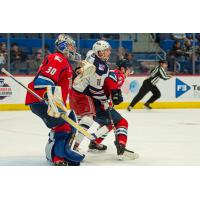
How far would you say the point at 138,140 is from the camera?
21.5 ft

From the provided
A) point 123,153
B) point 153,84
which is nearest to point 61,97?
point 123,153

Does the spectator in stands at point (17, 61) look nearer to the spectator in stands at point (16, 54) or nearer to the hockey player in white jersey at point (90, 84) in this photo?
the spectator in stands at point (16, 54)

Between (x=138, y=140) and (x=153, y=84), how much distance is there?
407cm

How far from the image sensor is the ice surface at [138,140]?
203 inches

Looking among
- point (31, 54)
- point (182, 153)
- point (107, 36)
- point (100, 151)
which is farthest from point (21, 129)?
point (107, 36)

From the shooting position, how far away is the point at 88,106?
5262mm

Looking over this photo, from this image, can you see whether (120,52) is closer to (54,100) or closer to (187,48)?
(187,48)

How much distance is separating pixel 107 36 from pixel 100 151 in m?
6.33

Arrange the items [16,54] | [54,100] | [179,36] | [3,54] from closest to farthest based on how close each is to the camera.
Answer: [54,100] → [3,54] → [16,54] → [179,36]

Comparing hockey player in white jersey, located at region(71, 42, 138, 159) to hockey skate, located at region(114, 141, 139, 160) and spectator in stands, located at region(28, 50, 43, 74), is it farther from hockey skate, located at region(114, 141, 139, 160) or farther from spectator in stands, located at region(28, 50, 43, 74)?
spectator in stands, located at region(28, 50, 43, 74)

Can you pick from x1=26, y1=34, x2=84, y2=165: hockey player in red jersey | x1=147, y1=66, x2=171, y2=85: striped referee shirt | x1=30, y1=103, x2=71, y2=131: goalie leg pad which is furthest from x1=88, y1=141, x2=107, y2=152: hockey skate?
x1=147, y1=66, x2=171, y2=85: striped referee shirt

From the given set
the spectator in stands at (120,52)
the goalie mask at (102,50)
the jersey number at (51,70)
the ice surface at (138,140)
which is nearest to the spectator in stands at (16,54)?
the ice surface at (138,140)
